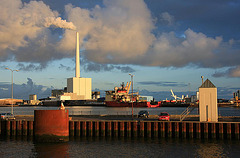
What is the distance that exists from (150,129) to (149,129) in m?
0.14

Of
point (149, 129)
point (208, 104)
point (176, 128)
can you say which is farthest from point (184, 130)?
point (208, 104)

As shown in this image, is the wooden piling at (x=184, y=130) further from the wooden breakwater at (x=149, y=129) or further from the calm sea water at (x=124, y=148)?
the calm sea water at (x=124, y=148)

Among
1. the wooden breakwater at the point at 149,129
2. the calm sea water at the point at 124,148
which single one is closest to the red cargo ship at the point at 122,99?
the wooden breakwater at the point at 149,129

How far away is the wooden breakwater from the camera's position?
36.6 m

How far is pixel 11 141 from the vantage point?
39.1 meters

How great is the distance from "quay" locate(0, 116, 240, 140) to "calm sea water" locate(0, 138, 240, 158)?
95cm

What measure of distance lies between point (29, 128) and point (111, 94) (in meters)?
142

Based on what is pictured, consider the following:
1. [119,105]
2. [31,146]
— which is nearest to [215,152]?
[31,146]

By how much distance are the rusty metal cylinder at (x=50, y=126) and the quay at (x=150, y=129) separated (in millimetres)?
5361

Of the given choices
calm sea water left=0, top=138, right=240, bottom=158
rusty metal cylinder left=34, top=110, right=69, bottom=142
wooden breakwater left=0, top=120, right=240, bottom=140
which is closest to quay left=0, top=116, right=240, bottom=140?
wooden breakwater left=0, top=120, right=240, bottom=140

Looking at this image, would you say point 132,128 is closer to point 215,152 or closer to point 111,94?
point 215,152

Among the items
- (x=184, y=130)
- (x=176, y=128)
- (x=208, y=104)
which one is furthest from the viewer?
(x=208, y=104)

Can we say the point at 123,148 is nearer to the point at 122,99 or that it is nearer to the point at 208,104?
the point at 208,104

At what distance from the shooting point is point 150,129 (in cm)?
3844
